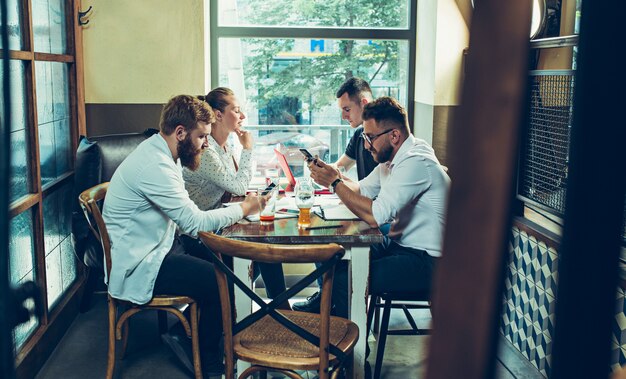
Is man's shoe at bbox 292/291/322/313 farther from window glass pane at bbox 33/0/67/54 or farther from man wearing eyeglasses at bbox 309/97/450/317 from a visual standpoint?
window glass pane at bbox 33/0/67/54

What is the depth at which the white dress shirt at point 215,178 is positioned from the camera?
3.54m

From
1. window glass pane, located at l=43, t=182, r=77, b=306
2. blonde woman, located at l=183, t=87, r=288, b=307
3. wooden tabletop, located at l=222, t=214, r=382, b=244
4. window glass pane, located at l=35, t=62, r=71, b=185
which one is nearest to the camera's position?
wooden tabletop, located at l=222, t=214, r=382, b=244

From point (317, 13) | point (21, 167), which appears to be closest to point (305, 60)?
point (317, 13)

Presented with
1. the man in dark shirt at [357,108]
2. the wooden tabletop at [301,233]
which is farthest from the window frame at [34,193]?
the man in dark shirt at [357,108]

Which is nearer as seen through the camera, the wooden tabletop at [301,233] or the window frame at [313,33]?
the wooden tabletop at [301,233]

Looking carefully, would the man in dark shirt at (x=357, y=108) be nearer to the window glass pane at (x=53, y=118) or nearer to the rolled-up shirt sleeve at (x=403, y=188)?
the rolled-up shirt sleeve at (x=403, y=188)

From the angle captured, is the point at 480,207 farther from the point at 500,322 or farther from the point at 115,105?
the point at 115,105

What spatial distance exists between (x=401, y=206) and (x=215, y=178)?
1047 mm

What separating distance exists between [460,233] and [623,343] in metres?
2.49

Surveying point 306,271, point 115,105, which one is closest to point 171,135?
point 115,105

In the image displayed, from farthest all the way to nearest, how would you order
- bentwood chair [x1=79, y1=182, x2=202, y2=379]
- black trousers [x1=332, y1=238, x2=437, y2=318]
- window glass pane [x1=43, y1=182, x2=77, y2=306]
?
window glass pane [x1=43, y1=182, x2=77, y2=306] < black trousers [x1=332, y1=238, x2=437, y2=318] < bentwood chair [x1=79, y1=182, x2=202, y2=379]

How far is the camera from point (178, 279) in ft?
9.61

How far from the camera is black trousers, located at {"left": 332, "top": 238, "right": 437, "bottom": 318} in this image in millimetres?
2957

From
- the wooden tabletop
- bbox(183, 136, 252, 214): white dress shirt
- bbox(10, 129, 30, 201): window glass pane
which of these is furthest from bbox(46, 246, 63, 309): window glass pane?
the wooden tabletop
